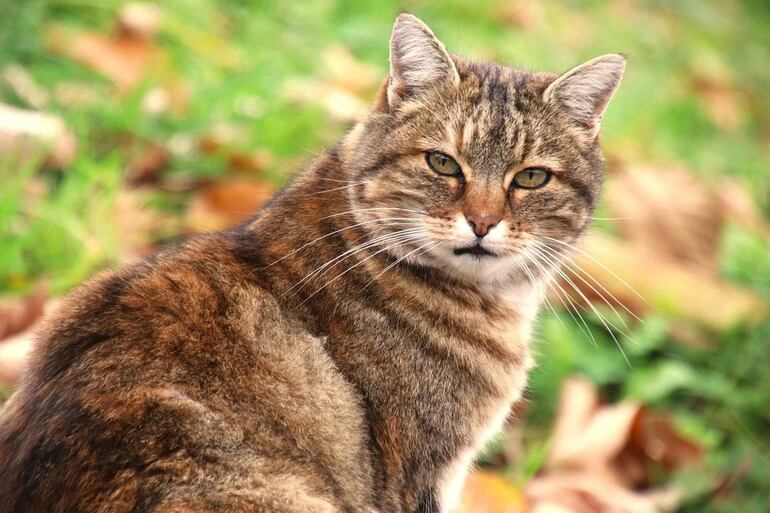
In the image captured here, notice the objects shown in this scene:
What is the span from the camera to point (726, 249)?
4918 mm

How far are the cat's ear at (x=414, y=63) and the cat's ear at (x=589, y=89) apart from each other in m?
0.32

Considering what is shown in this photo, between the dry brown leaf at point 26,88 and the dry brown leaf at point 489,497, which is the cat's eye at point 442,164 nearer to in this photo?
the dry brown leaf at point 489,497

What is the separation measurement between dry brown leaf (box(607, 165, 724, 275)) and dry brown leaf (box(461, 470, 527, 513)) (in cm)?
231

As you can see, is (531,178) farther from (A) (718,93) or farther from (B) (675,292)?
(A) (718,93)

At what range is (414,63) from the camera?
304 cm

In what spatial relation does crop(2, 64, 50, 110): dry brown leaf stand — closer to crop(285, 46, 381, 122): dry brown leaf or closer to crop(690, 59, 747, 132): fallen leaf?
crop(285, 46, 381, 122): dry brown leaf

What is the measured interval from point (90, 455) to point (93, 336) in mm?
328

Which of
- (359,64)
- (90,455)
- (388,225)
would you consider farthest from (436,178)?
(359,64)

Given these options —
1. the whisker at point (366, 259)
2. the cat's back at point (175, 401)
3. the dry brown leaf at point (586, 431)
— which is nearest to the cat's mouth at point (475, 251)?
the whisker at point (366, 259)

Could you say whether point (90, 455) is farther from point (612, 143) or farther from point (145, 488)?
point (612, 143)

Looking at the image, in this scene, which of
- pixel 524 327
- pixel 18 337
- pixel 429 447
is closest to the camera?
pixel 429 447

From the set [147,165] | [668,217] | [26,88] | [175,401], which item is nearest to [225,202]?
[147,165]

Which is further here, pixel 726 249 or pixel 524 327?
pixel 726 249

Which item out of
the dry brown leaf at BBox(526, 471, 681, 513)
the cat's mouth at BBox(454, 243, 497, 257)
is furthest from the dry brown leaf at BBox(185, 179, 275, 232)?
the dry brown leaf at BBox(526, 471, 681, 513)
